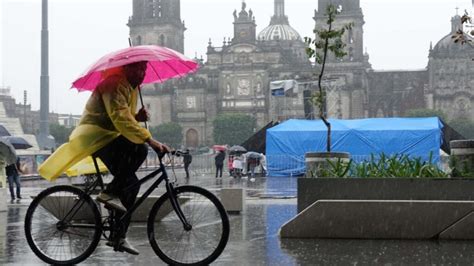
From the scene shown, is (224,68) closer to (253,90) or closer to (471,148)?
(253,90)

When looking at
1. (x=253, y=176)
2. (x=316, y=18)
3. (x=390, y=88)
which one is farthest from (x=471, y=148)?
(x=390, y=88)

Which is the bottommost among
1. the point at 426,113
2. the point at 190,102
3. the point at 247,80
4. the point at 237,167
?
the point at 237,167

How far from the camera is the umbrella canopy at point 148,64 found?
5.01 m

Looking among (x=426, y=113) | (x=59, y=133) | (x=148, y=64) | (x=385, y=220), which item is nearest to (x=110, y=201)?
(x=148, y=64)

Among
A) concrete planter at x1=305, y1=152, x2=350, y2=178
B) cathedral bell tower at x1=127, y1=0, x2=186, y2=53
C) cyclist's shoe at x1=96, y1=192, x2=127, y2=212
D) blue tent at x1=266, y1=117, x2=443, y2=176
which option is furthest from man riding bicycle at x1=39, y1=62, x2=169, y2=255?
cathedral bell tower at x1=127, y1=0, x2=186, y2=53

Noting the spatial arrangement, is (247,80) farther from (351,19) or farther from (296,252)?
(296,252)

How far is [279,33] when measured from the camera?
106 meters

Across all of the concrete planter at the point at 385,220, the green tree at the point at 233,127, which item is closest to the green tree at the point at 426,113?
the green tree at the point at 233,127

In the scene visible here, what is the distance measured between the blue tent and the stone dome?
7825 centimetres

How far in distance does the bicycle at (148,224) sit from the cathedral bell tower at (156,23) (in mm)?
79735

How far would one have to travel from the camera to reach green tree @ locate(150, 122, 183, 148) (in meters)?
82.6

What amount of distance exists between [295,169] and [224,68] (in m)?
59.5

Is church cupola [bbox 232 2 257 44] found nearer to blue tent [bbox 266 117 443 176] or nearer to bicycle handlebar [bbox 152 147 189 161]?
blue tent [bbox 266 117 443 176]

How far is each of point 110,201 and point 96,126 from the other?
1.69ft
